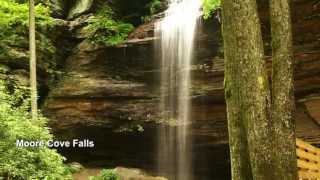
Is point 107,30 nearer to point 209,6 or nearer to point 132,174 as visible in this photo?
point 209,6

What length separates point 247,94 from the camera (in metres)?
5.14

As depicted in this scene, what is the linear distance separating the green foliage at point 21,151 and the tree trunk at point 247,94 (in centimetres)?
469

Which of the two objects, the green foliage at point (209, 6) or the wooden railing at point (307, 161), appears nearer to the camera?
the wooden railing at point (307, 161)

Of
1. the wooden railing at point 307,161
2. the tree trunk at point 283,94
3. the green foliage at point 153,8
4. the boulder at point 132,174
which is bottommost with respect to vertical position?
the boulder at point 132,174

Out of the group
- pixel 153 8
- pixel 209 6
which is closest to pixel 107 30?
pixel 153 8

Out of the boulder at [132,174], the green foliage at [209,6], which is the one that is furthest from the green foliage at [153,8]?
the boulder at [132,174]

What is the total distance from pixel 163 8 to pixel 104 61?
3.28 meters

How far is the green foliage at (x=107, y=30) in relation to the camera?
1730 centimetres

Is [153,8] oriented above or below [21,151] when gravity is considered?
above

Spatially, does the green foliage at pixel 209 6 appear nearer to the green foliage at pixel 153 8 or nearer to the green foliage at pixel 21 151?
the green foliage at pixel 153 8

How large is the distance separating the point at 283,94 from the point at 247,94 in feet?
1.33

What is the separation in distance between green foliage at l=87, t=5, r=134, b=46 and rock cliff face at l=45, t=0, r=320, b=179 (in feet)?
0.92

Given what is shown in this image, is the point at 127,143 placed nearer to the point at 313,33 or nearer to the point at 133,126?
the point at 133,126

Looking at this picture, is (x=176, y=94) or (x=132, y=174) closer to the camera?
(x=132, y=174)
